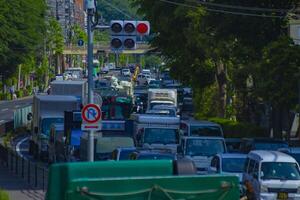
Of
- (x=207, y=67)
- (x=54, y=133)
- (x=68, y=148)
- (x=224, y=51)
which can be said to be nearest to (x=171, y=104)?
(x=207, y=67)

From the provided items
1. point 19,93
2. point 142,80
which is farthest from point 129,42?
point 142,80

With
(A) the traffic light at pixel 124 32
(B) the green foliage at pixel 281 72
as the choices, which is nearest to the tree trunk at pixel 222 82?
(B) the green foliage at pixel 281 72

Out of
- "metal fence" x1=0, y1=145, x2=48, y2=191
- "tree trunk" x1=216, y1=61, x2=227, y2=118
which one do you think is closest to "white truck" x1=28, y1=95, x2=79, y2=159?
"metal fence" x1=0, y1=145, x2=48, y2=191

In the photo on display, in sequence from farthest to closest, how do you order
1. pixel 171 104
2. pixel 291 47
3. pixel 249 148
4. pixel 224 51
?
pixel 171 104 → pixel 224 51 → pixel 291 47 → pixel 249 148

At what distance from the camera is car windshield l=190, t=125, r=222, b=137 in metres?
41.7

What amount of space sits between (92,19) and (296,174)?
22.1 ft

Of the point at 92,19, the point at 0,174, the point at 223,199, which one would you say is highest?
the point at 92,19

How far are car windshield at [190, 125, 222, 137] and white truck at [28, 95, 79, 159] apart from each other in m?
6.16

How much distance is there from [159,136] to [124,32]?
11982mm

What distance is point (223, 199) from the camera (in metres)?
8.24

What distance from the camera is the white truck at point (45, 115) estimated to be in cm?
4453

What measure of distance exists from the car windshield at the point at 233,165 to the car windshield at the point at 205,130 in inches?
516

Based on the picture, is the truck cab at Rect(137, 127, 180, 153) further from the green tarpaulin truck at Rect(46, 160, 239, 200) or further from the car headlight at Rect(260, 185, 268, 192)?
the green tarpaulin truck at Rect(46, 160, 239, 200)

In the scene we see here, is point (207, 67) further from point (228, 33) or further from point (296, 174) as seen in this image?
point (296, 174)
